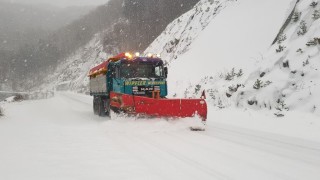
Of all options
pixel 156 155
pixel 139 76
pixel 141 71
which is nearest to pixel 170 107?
pixel 139 76

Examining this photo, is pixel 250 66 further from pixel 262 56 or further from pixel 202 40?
pixel 202 40

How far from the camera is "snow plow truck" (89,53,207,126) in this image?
392 inches

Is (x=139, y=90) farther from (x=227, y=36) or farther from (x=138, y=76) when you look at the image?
(x=227, y=36)

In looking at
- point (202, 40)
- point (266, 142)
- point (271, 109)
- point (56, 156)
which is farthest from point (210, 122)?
point (202, 40)

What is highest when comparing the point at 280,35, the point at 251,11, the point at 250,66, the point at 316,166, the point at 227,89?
the point at 251,11

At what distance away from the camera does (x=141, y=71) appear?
12539mm

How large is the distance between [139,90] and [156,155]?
6051 mm

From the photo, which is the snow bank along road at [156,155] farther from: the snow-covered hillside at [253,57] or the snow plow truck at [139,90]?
the snow-covered hillside at [253,57]

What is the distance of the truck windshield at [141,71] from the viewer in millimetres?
12367

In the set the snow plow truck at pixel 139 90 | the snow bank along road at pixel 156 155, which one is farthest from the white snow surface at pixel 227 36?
the snow bank along road at pixel 156 155

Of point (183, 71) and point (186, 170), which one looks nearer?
point (186, 170)

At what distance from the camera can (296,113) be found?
9.98 meters

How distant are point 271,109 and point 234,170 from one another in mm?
6658

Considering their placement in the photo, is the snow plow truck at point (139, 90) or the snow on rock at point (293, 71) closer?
the snow plow truck at point (139, 90)
